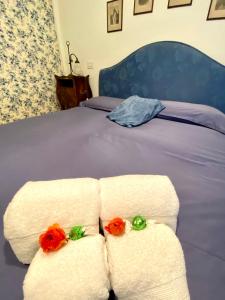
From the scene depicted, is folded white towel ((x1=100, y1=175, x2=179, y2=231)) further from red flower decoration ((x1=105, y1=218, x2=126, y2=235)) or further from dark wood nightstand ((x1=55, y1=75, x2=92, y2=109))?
dark wood nightstand ((x1=55, y1=75, x2=92, y2=109))

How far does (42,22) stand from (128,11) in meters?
1.27

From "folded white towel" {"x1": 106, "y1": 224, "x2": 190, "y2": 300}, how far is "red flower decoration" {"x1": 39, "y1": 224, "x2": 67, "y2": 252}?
5.2 inches

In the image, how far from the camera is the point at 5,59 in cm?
235

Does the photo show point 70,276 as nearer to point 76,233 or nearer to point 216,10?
point 76,233

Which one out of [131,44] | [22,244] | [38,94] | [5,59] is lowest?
[38,94]

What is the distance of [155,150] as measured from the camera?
1.25 meters

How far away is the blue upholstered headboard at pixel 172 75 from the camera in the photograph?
1.71 metres

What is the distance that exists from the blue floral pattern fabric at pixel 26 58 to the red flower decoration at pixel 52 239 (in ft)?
7.95

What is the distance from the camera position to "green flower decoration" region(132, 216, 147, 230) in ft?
1.84

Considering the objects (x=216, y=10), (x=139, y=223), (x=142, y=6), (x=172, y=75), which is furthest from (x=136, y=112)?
(x=139, y=223)

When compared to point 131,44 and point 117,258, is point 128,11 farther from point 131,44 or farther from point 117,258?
point 117,258

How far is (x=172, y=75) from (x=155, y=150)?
1054mm

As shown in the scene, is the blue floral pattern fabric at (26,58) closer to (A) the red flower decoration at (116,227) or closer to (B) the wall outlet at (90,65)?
(B) the wall outlet at (90,65)

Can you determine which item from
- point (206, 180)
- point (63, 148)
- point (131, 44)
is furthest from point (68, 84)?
point (206, 180)
